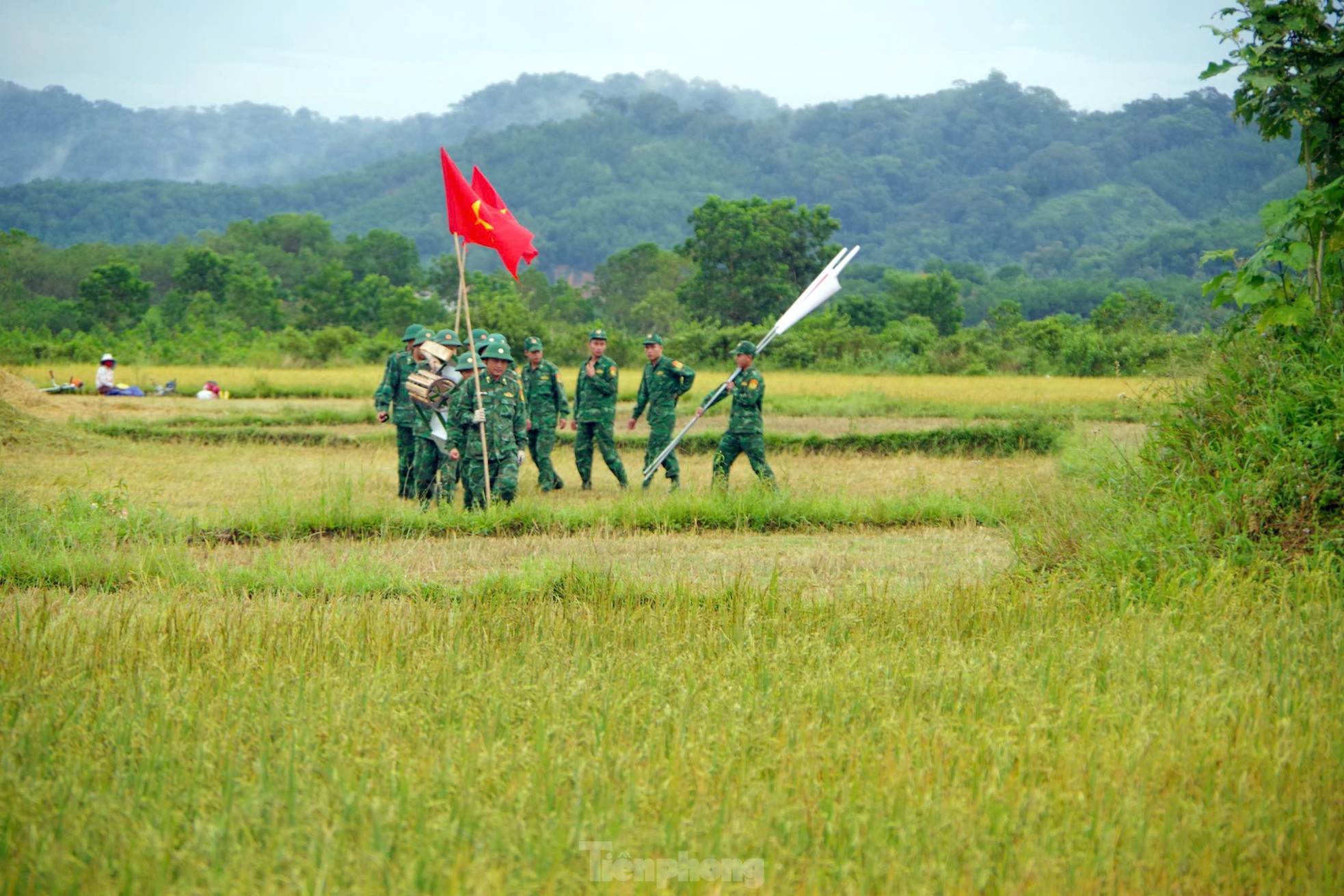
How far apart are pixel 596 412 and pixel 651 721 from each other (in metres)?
8.50

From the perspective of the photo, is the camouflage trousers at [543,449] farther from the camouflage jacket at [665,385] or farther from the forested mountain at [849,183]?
the forested mountain at [849,183]

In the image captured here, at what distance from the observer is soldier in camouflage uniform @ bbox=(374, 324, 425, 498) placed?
12.2 meters

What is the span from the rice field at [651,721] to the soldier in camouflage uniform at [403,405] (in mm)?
3098

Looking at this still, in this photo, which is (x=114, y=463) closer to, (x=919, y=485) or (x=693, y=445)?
(x=693, y=445)

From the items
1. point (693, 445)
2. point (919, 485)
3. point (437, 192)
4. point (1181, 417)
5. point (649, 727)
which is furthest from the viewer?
point (437, 192)

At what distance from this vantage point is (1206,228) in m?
96.9

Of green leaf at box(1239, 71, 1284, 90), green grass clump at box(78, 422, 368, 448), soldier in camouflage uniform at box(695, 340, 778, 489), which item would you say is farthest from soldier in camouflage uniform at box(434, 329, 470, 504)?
green leaf at box(1239, 71, 1284, 90)

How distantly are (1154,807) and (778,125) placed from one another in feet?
585

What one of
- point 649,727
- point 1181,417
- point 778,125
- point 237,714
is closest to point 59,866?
point 237,714

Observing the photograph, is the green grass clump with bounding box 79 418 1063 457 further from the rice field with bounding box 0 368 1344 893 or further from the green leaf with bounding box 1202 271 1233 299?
the green leaf with bounding box 1202 271 1233 299

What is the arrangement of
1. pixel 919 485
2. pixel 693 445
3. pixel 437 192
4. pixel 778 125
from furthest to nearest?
pixel 778 125 → pixel 437 192 → pixel 693 445 → pixel 919 485

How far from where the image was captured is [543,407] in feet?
43.8

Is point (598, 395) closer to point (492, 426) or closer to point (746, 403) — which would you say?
point (746, 403)

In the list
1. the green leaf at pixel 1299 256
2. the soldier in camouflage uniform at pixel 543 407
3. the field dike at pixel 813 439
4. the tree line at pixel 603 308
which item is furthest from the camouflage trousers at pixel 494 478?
the green leaf at pixel 1299 256
